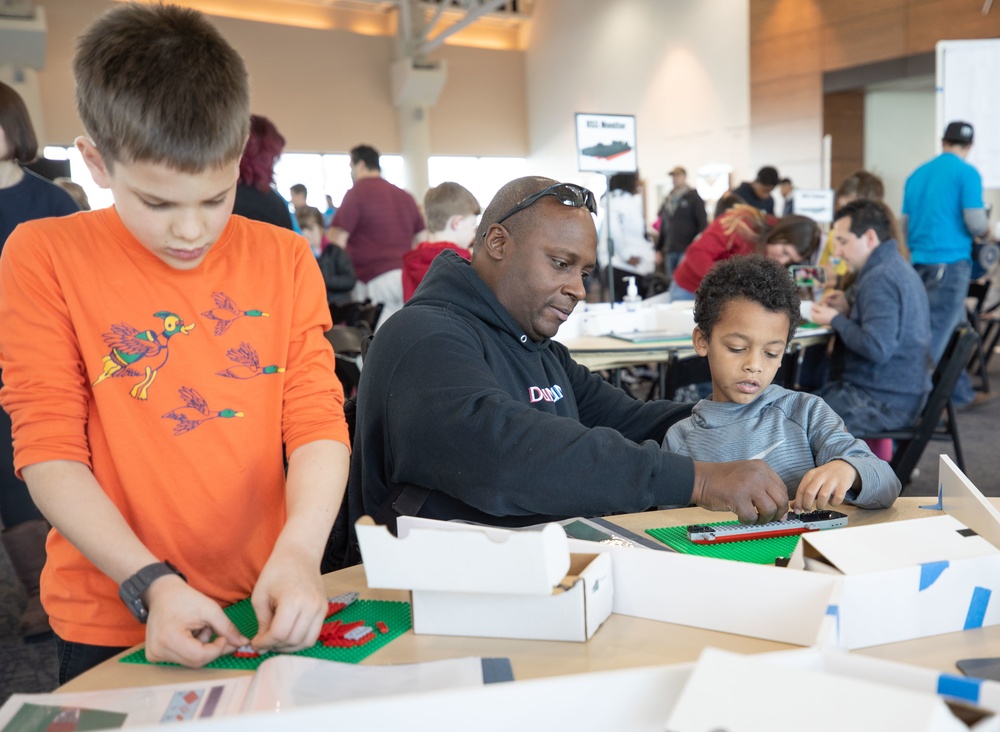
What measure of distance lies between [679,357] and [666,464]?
7.28 ft

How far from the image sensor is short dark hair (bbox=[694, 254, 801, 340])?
1.75m

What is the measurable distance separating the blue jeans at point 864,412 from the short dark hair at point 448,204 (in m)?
1.74

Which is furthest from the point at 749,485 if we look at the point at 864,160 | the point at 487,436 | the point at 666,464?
the point at 864,160

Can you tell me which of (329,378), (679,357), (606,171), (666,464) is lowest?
(679,357)

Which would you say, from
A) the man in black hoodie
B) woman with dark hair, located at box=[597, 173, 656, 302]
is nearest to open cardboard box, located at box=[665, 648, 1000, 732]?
the man in black hoodie

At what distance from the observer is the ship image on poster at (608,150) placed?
13.8 feet

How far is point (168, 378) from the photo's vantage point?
3.46ft

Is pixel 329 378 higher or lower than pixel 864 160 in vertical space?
lower

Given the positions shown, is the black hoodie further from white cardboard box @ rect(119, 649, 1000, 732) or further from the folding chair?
the folding chair

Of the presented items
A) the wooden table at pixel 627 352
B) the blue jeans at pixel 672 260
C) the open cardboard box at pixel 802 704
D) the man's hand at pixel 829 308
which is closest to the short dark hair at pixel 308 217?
the blue jeans at pixel 672 260

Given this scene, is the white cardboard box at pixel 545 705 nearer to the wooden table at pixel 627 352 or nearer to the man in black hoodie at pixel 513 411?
the man in black hoodie at pixel 513 411

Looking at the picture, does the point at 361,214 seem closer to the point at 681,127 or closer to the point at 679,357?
the point at 679,357

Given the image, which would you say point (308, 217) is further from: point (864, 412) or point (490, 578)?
point (490, 578)

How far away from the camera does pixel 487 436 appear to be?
1.22 meters
